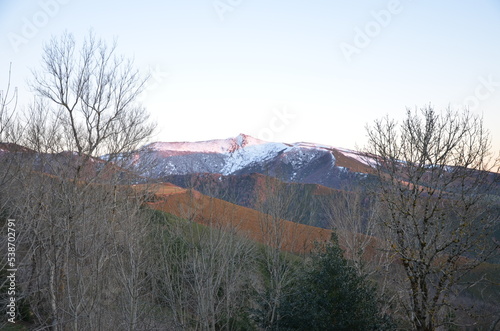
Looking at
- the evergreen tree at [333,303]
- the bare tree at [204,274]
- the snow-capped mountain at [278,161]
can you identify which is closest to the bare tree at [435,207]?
the evergreen tree at [333,303]

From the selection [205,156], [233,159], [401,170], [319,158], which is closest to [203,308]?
[401,170]

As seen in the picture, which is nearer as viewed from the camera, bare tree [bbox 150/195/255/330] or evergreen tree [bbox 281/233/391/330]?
bare tree [bbox 150/195/255/330]

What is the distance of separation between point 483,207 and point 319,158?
126m

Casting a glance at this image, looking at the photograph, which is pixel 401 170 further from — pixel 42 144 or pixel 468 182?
pixel 42 144

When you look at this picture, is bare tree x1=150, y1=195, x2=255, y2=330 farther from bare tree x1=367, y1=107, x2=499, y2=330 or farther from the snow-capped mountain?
the snow-capped mountain

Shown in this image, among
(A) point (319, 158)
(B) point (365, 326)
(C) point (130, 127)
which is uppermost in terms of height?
(A) point (319, 158)

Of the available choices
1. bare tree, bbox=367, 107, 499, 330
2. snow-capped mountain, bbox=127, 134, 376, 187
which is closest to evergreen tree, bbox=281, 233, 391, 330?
bare tree, bbox=367, 107, 499, 330

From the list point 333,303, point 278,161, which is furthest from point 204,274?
point 278,161

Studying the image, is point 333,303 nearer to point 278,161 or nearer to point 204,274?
point 204,274

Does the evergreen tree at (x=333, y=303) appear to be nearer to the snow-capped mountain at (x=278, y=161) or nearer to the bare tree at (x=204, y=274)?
the bare tree at (x=204, y=274)

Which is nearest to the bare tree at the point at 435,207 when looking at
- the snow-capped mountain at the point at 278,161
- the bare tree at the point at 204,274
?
the bare tree at the point at 204,274

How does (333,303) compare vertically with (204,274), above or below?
below

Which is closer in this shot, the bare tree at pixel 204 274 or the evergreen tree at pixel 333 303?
the bare tree at pixel 204 274

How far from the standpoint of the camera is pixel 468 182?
446 inches
